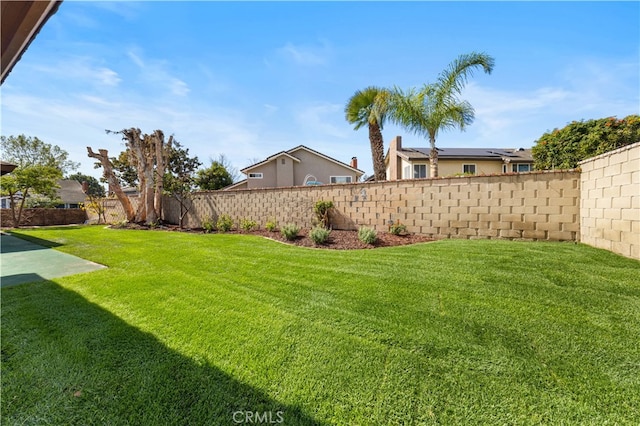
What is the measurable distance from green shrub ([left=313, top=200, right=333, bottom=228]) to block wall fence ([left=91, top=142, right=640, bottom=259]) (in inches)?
9.3

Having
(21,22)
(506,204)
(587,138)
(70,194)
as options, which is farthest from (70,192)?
(587,138)

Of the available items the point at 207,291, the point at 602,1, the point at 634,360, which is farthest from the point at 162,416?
the point at 602,1

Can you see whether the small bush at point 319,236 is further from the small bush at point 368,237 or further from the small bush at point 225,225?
the small bush at point 225,225

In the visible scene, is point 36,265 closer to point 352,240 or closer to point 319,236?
point 319,236

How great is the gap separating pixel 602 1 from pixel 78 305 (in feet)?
35.9

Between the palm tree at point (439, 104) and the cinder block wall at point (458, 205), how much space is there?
265 cm

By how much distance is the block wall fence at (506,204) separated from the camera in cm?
461

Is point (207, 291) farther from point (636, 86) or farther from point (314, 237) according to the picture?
point (636, 86)

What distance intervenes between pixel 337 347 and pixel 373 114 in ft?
36.8

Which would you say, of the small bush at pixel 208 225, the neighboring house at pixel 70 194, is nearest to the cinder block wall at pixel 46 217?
the small bush at pixel 208 225

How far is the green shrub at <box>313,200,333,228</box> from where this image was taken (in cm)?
933

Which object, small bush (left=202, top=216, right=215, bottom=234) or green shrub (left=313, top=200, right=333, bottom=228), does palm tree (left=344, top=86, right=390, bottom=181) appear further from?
small bush (left=202, top=216, right=215, bottom=234)

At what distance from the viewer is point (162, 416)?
1.81 meters

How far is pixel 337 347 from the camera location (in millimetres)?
2488
